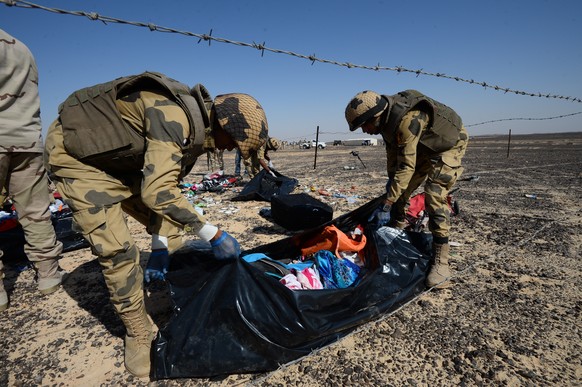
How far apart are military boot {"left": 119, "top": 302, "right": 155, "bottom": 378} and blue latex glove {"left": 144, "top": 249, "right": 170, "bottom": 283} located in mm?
346

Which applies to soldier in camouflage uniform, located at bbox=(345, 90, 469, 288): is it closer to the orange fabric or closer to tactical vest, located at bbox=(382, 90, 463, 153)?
tactical vest, located at bbox=(382, 90, 463, 153)

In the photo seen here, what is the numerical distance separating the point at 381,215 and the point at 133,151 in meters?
1.97

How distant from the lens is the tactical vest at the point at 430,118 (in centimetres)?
231

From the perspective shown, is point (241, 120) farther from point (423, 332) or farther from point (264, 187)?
point (264, 187)

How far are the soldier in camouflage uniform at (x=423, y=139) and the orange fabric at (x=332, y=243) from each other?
367mm

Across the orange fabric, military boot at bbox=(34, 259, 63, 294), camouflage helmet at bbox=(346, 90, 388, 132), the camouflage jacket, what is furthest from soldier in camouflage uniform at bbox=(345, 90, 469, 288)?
military boot at bbox=(34, 259, 63, 294)

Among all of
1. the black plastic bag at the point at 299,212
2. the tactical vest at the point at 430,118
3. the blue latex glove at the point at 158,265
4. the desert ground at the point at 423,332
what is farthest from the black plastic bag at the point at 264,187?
the blue latex glove at the point at 158,265

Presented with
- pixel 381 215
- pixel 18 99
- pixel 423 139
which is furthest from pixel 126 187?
pixel 423 139

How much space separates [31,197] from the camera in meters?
2.28

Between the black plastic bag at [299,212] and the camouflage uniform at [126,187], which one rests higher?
the camouflage uniform at [126,187]

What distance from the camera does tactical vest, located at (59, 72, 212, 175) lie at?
1456 millimetres

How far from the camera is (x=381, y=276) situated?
6.47 feet

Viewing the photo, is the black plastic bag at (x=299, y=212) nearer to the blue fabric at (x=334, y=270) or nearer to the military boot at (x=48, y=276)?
the blue fabric at (x=334, y=270)

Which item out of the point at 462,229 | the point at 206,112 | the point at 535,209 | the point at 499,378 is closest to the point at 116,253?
the point at 206,112
